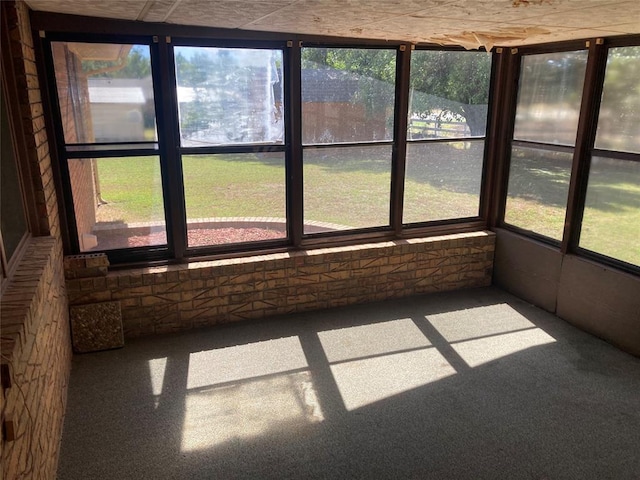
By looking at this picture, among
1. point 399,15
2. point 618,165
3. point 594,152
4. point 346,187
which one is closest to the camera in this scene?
point 399,15

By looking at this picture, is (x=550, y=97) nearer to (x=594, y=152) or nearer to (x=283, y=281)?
(x=594, y=152)

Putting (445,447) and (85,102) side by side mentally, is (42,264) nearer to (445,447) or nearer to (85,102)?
(85,102)

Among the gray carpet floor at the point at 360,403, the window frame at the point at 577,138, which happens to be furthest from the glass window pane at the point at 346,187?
the window frame at the point at 577,138

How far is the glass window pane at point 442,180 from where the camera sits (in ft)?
15.6

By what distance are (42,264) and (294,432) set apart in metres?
1.67

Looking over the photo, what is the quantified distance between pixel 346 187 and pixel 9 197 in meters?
2.71

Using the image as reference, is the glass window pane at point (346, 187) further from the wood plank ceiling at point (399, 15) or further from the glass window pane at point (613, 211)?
the glass window pane at point (613, 211)

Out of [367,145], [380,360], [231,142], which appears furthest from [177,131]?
[380,360]

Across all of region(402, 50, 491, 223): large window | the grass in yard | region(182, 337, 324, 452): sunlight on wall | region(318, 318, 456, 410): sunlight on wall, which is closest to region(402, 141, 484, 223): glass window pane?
region(402, 50, 491, 223): large window

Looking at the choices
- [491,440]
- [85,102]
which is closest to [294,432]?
[491,440]

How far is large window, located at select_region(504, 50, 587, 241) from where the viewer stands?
4191mm

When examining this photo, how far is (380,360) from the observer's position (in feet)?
12.1

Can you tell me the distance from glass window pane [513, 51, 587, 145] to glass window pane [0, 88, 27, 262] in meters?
4.10

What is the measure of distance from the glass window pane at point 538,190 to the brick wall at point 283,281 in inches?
15.8
